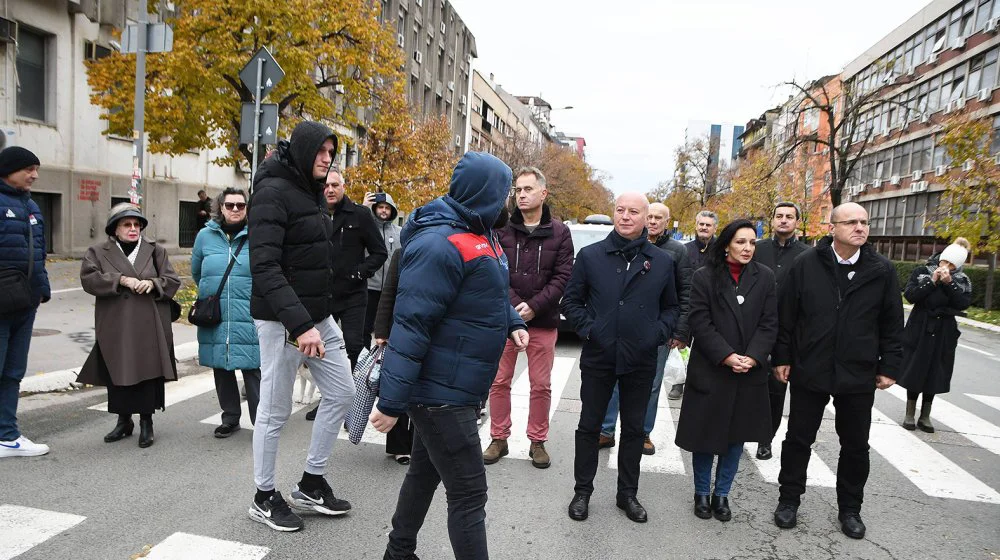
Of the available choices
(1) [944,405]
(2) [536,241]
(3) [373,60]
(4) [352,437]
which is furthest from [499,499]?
(3) [373,60]

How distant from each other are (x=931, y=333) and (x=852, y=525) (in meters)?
3.52

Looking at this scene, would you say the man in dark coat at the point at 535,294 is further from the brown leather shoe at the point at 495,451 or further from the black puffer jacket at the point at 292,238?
the black puffer jacket at the point at 292,238

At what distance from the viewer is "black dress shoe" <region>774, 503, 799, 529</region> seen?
4254 mm

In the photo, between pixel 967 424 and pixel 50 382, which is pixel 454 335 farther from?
pixel 967 424

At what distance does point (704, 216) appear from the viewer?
7.22 metres

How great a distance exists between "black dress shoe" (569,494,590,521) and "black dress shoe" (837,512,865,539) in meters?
1.62

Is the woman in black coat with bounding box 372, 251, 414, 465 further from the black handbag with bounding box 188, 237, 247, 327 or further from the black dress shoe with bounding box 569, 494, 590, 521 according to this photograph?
the black handbag with bounding box 188, 237, 247, 327

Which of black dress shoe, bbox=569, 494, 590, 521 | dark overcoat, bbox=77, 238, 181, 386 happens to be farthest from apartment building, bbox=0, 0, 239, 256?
black dress shoe, bbox=569, 494, 590, 521

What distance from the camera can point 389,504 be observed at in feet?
13.9

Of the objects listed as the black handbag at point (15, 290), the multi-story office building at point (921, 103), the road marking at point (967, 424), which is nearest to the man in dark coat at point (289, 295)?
the black handbag at point (15, 290)

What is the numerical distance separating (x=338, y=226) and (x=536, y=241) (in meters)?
1.74

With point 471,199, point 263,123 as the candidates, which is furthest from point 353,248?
point 263,123

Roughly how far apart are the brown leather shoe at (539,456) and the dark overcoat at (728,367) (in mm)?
1205

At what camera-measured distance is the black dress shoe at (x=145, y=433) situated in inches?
201
